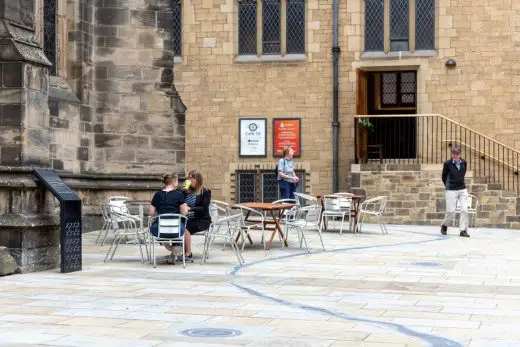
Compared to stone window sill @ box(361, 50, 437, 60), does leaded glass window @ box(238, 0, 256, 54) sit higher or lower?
higher

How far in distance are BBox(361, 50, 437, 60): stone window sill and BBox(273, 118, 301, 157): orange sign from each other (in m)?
2.54

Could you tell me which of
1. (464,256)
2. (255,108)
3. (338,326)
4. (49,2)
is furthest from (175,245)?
(255,108)

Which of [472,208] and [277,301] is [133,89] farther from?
[277,301]

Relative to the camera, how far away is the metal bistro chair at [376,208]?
18516 millimetres

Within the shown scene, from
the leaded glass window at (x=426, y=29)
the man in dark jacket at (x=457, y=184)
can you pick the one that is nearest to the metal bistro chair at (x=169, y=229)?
the man in dark jacket at (x=457, y=184)

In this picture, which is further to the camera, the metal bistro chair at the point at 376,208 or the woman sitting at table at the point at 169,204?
the metal bistro chair at the point at 376,208

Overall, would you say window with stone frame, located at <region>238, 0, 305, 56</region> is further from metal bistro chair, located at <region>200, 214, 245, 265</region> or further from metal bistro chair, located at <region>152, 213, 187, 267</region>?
metal bistro chair, located at <region>152, 213, 187, 267</region>

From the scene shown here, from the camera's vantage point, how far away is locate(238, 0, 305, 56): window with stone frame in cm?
2634

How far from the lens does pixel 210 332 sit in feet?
24.5

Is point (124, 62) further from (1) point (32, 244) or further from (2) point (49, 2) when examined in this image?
(1) point (32, 244)

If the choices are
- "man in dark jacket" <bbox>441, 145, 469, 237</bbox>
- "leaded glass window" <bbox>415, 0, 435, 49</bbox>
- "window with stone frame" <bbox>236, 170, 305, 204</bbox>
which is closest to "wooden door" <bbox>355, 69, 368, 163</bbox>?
"leaded glass window" <bbox>415, 0, 435, 49</bbox>

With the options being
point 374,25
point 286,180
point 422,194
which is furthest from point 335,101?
point 286,180

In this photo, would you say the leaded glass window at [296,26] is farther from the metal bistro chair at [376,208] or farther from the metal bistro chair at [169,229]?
the metal bistro chair at [169,229]

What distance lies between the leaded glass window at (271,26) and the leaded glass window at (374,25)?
2436 mm
